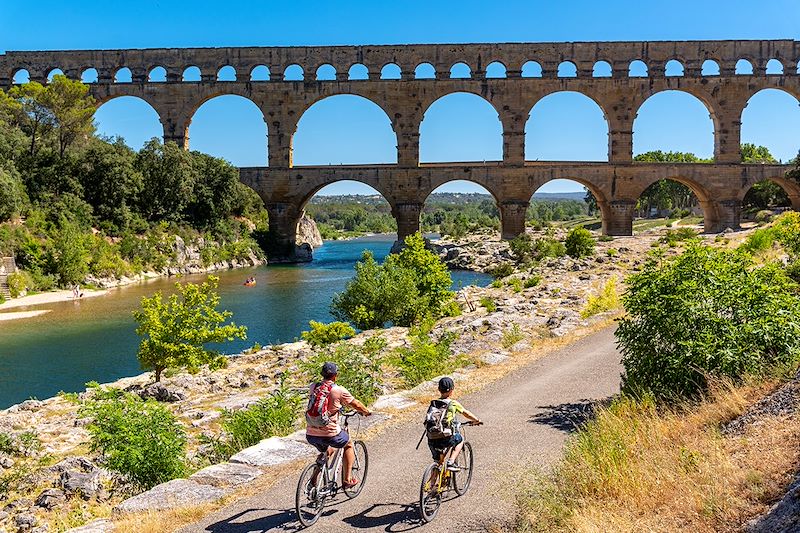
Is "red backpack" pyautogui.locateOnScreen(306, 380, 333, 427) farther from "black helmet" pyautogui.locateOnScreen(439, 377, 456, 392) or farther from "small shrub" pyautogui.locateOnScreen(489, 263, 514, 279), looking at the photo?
"small shrub" pyautogui.locateOnScreen(489, 263, 514, 279)

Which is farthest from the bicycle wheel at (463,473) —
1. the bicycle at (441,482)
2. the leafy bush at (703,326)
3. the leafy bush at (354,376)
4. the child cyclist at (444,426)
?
the leafy bush at (354,376)

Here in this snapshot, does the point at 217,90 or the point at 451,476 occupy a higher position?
the point at 217,90

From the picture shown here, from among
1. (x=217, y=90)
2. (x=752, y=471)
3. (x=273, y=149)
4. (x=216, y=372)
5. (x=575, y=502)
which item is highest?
(x=217, y=90)

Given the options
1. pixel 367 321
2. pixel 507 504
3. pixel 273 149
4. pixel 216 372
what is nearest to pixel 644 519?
pixel 507 504

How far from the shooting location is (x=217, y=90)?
3806 centimetres

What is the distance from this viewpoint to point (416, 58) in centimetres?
3788

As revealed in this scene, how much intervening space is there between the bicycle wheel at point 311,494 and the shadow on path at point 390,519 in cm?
20

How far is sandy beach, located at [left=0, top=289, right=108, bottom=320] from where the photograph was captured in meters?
21.4

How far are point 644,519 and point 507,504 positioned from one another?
45.2 inches

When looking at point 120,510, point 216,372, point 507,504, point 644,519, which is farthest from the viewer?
point 216,372

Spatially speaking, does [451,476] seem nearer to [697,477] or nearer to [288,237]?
[697,477]

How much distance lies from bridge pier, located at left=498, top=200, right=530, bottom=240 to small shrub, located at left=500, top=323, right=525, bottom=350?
84.1 feet

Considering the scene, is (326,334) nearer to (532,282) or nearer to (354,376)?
(354,376)

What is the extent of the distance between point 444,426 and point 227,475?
2.06 m
